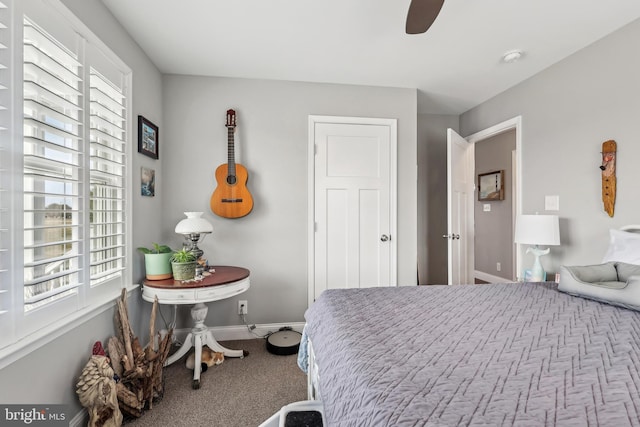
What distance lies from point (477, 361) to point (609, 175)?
201 centimetres

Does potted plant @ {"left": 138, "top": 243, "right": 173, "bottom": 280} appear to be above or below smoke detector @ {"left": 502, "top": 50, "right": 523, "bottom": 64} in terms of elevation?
below

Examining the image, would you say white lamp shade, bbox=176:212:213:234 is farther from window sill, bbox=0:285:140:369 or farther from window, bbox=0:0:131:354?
window sill, bbox=0:285:140:369

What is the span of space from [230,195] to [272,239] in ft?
1.82

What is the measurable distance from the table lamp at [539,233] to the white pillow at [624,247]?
38 centimetres

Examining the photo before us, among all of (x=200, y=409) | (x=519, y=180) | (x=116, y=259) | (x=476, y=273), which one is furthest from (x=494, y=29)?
(x=476, y=273)

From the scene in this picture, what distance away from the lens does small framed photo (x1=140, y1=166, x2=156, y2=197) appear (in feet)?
7.55

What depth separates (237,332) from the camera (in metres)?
2.80

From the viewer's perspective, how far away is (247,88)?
111 inches

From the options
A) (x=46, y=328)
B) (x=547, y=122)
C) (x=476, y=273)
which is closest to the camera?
(x=46, y=328)

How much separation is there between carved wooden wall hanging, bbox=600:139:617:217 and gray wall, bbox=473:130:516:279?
2.37m

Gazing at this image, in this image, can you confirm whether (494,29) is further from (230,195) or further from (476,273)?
(476,273)

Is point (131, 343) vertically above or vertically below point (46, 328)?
below

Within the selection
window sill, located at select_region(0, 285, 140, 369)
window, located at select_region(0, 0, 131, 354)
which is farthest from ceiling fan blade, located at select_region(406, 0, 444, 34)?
window sill, located at select_region(0, 285, 140, 369)

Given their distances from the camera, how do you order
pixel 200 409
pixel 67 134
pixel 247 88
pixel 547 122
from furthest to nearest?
pixel 247 88 < pixel 547 122 < pixel 200 409 < pixel 67 134
